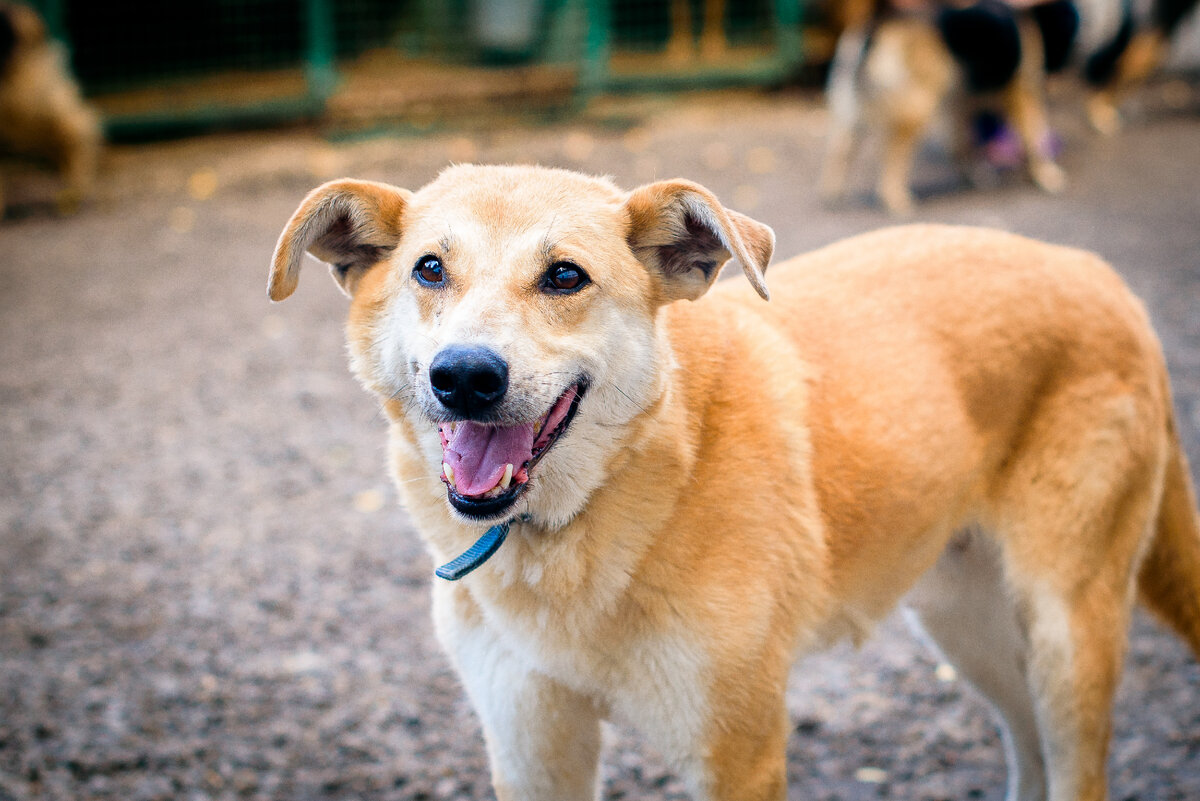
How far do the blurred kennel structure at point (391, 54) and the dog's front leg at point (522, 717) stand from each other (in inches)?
371

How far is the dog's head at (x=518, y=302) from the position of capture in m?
1.85

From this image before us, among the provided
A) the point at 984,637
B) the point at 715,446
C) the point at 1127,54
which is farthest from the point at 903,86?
the point at 715,446

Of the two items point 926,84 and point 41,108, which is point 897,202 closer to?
point 926,84

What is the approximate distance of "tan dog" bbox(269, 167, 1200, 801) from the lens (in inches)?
76.4

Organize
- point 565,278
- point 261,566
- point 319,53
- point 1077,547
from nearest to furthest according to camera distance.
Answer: point 565,278
point 1077,547
point 261,566
point 319,53

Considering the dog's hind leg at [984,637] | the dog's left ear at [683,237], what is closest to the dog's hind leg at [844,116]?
the dog's hind leg at [984,637]

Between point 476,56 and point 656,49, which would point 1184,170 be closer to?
point 656,49

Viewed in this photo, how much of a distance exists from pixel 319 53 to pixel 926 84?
6.30 metres

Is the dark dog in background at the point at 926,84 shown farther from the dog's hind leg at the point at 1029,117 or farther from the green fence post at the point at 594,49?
the green fence post at the point at 594,49

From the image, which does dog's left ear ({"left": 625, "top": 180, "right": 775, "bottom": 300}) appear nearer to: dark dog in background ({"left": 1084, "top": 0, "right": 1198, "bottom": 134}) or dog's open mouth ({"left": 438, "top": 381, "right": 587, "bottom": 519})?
dog's open mouth ({"left": 438, "top": 381, "right": 587, "bottom": 519})

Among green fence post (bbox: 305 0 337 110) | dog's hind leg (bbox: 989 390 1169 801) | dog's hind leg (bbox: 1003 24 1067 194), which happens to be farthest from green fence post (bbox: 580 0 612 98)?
dog's hind leg (bbox: 989 390 1169 801)

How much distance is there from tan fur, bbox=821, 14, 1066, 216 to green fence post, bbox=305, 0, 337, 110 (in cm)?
548

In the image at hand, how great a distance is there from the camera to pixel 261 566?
13.0 feet

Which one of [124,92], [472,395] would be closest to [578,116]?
[124,92]
